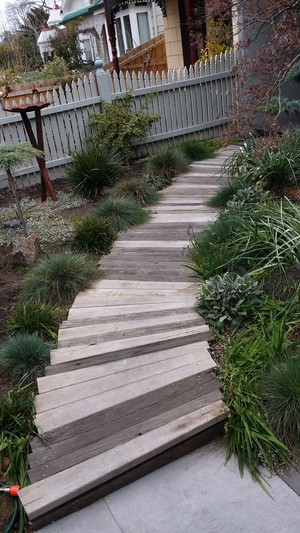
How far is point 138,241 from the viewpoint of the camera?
509 cm

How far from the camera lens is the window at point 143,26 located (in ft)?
66.0

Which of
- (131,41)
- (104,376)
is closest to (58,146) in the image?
(104,376)

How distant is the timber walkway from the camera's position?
93.2 inches

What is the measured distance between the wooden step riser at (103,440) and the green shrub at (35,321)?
3.72 feet

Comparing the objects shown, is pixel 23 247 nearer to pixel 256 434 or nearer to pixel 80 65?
pixel 256 434

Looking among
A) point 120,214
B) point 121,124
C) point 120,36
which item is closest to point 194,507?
point 120,214

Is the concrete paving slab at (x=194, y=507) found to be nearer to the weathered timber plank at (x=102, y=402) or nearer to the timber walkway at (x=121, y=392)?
the timber walkway at (x=121, y=392)

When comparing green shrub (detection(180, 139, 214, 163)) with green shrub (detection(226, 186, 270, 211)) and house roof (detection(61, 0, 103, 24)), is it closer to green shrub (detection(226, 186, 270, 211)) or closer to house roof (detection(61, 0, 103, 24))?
green shrub (detection(226, 186, 270, 211))

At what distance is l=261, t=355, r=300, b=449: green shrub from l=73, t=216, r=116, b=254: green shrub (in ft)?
8.80

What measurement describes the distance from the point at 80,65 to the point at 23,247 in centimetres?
2289

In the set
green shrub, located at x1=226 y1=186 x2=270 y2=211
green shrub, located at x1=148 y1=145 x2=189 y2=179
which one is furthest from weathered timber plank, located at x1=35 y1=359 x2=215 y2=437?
green shrub, located at x1=148 y1=145 x2=189 y2=179

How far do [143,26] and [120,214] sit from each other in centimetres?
1779

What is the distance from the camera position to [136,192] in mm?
6199

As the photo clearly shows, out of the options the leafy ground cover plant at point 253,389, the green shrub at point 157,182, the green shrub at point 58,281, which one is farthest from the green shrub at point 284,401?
the green shrub at point 157,182
